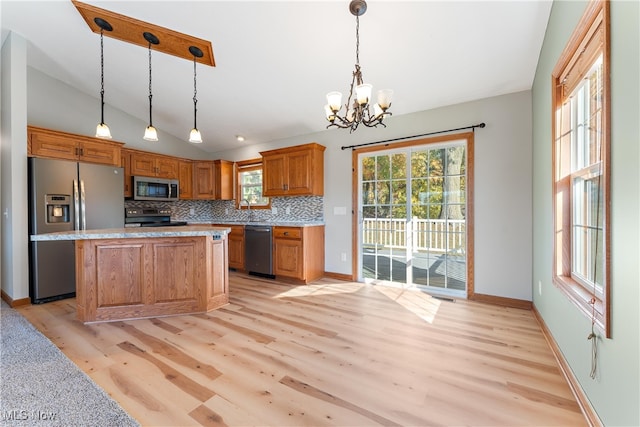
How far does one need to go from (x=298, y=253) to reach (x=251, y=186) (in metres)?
2.09

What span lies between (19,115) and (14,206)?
40.2 inches

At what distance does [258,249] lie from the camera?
432cm

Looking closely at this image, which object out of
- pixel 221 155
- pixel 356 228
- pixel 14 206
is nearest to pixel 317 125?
pixel 356 228

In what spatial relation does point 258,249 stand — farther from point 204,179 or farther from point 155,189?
point 155,189

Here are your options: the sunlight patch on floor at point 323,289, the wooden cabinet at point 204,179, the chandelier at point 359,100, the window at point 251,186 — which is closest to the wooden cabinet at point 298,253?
the sunlight patch on floor at point 323,289

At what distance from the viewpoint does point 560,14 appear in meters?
1.86

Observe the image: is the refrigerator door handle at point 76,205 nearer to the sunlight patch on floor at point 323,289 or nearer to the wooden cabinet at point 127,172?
the wooden cabinet at point 127,172

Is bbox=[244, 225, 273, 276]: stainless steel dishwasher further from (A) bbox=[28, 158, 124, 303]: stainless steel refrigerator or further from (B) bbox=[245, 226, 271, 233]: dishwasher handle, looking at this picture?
(A) bbox=[28, 158, 124, 303]: stainless steel refrigerator

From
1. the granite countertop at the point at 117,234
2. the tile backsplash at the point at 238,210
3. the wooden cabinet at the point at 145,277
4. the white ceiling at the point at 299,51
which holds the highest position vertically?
the white ceiling at the point at 299,51

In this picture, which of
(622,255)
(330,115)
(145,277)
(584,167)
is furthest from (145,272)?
(584,167)

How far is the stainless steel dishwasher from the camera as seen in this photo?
4215 millimetres

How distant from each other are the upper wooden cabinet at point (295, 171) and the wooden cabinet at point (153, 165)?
5.97 ft

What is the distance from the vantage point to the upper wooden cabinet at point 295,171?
4168mm

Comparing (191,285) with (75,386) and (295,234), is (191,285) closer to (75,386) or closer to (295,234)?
(75,386)
